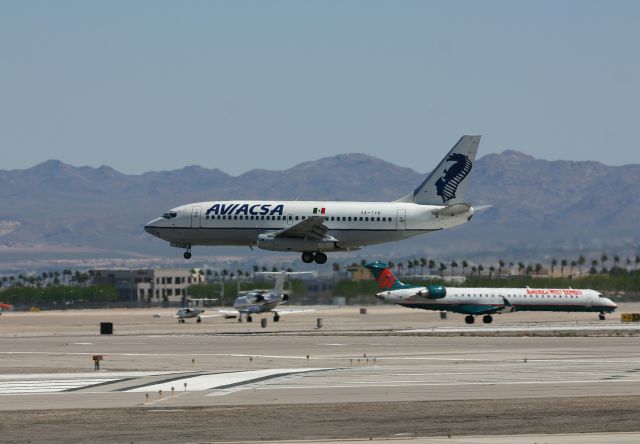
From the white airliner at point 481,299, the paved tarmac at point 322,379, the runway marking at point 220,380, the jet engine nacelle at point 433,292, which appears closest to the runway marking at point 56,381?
the paved tarmac at point 322,379

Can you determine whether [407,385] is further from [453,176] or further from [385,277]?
[385,277]

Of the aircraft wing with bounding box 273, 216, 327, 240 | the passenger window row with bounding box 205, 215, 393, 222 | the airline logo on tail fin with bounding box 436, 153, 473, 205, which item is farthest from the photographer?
the airline logo on tail fin with bounding box 436, 153, 473, 205

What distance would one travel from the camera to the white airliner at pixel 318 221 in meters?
87.1

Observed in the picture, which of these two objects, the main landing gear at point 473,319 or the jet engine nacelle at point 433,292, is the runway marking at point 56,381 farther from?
the main landing gear at point 473,319

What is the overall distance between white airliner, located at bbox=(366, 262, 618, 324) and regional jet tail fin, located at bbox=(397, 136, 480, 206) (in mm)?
27302

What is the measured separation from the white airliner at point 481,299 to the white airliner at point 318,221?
29271 millimetres

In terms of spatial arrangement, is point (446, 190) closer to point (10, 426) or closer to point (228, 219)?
point (228, 219)

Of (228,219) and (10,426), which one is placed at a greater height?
(228,219)

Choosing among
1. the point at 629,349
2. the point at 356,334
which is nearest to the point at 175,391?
the point at 629,349

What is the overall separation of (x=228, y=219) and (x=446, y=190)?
590 inches

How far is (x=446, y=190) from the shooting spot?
90.8 metres

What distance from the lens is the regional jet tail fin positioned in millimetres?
90438

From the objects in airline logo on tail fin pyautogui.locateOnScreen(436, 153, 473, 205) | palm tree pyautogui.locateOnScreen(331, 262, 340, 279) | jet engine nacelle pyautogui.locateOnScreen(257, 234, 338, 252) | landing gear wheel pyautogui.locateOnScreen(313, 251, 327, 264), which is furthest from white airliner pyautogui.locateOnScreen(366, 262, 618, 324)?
jet engine nacelle pyautogui.locateOnScreen(257, 234, 338, 252)

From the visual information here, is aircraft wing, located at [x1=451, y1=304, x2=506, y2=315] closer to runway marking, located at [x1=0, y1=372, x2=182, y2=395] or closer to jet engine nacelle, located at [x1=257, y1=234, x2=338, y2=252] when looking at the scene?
jet engine nacelle, located at [x1=257, y1=234, x2=338, y2=252]
